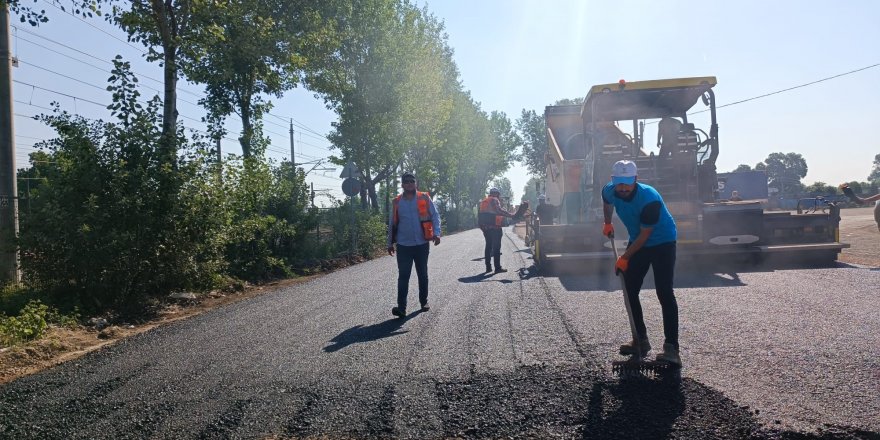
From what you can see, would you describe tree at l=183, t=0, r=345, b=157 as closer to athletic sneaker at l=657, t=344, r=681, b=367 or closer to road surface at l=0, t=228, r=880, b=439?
road surface at l=0, t=228, r=880, b=439

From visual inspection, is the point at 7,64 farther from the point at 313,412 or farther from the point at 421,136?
the point at 421,136

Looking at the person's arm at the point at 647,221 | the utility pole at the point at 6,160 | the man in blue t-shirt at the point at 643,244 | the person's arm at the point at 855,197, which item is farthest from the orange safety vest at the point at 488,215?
the utility pole at the point at 6,160

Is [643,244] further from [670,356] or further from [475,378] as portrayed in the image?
[475,378]

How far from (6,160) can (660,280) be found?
8.93 m

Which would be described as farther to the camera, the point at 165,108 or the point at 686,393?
the point at 165,108

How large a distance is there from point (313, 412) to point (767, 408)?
2722 mm

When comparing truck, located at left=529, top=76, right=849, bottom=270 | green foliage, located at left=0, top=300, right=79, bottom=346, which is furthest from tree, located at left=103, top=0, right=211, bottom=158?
truck, located at left=529, top=76, right=849, bottom=270

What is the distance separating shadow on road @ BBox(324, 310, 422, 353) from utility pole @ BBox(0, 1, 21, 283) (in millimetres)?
5197

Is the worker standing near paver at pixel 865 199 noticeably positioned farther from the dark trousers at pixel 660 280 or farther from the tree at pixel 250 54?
the tree at pixel 250 54

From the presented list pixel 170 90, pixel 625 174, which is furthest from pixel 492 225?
pixel 625 174

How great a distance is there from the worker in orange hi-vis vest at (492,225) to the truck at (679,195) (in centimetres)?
90

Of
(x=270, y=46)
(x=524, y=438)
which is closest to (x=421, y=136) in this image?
(x=270, y=46)

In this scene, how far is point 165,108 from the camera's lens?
10.3 metres

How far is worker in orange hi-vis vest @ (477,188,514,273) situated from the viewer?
40.9ft
